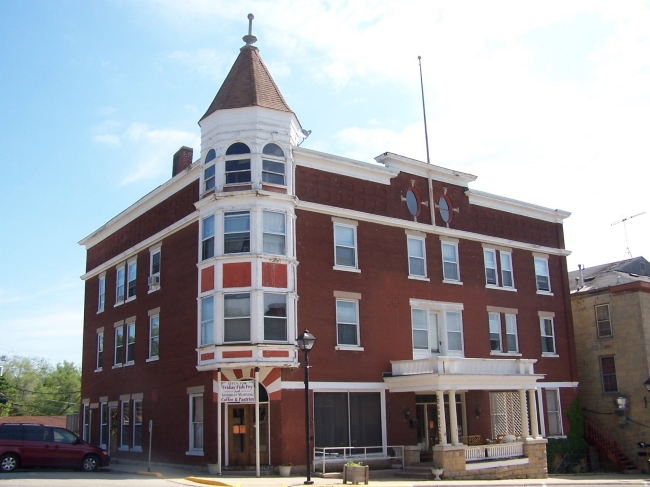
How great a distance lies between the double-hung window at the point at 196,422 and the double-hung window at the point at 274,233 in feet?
20.6

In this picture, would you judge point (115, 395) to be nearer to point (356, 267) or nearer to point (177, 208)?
point (177, 208)

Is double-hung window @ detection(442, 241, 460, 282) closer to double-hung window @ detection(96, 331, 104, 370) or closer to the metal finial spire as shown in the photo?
the metal finial spire

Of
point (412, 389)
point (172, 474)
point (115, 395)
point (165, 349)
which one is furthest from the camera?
point (115, 395)

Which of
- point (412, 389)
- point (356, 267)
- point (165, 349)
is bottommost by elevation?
point (412, 389)

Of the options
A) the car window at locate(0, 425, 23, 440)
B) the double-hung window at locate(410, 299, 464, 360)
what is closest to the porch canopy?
the double-hung window at locate(410, 299, 464, 360)

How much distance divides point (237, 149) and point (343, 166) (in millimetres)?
4636

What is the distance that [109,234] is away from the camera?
1485 inches

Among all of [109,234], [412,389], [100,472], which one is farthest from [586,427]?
[109,234]

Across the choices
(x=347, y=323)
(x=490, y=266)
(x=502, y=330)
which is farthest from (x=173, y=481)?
(x=490, y=266)

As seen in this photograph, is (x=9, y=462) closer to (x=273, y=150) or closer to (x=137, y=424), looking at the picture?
(x=137, y=424)

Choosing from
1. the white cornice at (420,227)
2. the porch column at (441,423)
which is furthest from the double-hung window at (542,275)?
the porch column at (441,423)

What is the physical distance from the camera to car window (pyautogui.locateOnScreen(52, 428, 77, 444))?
2455 cm

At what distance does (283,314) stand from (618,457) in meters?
19.8

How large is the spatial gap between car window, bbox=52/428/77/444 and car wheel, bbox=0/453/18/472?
145 cm
